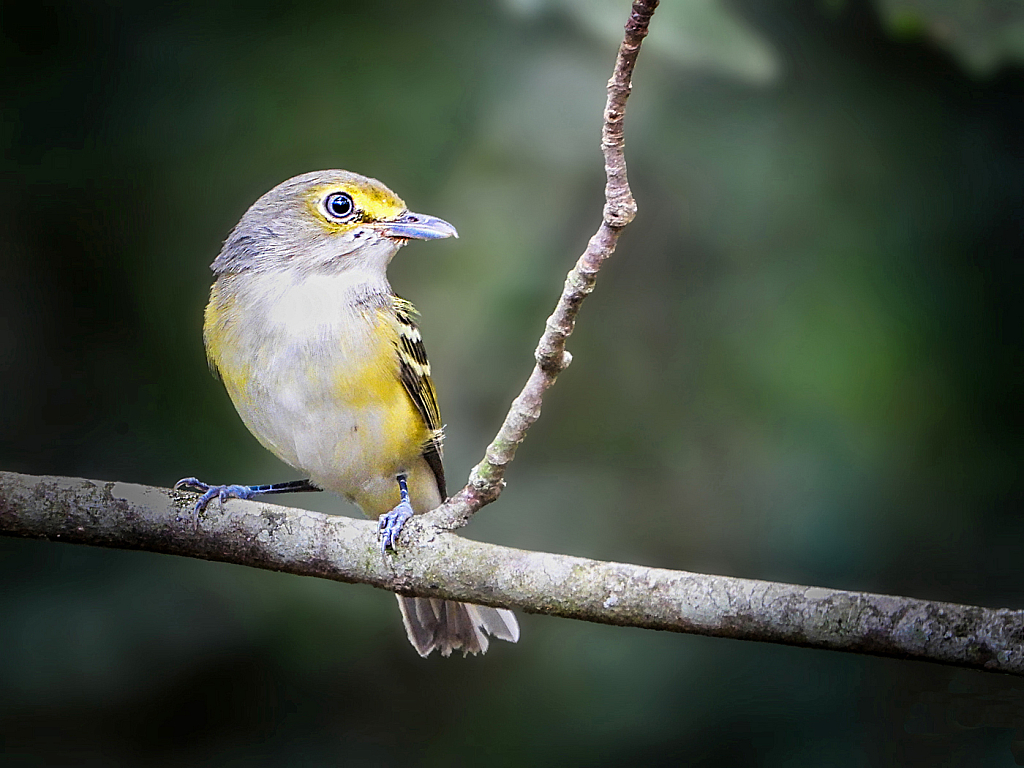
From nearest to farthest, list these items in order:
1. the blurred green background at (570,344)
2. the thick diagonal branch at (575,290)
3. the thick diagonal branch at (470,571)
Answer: the thick diagonal branch at (575,290) < the thick diagonal branch at (470,571) < the blurred green background at (570,344)

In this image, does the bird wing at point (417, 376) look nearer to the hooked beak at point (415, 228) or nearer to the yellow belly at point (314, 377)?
the yellow belly at point (314, 377)

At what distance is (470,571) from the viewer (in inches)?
69.1

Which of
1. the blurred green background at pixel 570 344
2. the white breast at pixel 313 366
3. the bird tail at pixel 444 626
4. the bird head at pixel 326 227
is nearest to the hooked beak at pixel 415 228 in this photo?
the bird head at pixel 326 227

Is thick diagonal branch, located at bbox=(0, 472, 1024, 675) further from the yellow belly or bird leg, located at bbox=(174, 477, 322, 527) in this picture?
the yellow belly

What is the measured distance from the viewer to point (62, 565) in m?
2.58

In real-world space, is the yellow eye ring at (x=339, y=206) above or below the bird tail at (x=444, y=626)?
above

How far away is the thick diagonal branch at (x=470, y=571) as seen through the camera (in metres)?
1.50

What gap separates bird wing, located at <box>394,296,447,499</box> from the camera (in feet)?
6.72

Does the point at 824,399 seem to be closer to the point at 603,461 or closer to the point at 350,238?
the point at 603,461

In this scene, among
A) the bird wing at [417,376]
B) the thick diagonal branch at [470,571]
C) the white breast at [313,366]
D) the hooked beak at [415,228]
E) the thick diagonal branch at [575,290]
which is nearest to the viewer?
the thick diagonal branch at [575,290]

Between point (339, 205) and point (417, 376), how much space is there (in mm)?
358

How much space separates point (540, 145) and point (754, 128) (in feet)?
1.85

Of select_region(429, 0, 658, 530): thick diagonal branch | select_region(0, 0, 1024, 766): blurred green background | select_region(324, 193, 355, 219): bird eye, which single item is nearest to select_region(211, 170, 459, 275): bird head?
select_region(324, 193, 355, 219): bird eye

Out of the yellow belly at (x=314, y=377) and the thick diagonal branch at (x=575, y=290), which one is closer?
the thick diagonal branch at (x=575, y=290)
